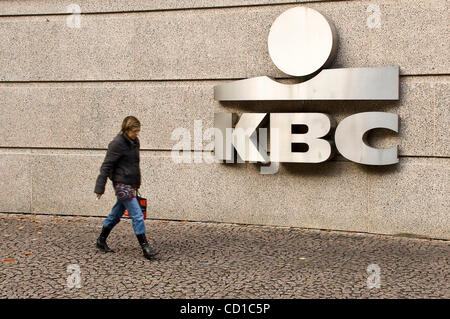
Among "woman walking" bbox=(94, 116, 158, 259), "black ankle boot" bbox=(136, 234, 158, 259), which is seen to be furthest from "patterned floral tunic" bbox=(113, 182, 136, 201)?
"black ankle boot" bbox=(136, 234, 158, 259)

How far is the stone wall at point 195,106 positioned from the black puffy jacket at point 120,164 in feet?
6.92

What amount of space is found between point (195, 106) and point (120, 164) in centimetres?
231

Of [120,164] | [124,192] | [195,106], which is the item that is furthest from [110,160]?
[195,106]

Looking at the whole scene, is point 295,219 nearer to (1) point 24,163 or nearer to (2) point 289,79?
(2) point 289,79

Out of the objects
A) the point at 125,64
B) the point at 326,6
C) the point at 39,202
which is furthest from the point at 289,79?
the point at 39,202

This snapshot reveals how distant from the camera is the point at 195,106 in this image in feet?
26.1

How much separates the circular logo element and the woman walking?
8.04 ft

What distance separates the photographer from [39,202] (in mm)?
8578

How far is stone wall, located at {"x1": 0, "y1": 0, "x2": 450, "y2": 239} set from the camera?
6.97m

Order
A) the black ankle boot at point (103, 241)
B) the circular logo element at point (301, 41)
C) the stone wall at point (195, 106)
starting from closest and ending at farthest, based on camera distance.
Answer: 1. the black ankle boot at point (103, 241)
2. the stone wall at point (195, 106)
3. the circular logo element at point (301, 41)

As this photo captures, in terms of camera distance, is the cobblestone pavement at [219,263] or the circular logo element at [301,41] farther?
the circular logo element at [301,41]

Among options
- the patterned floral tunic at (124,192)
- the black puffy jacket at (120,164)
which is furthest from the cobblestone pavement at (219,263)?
the black puffy jacket at (120,164)

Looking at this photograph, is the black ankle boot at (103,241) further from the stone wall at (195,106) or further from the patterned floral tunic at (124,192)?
the stone wall at (195,106)

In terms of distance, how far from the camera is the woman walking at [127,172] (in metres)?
5.83
